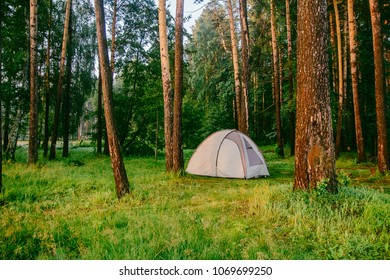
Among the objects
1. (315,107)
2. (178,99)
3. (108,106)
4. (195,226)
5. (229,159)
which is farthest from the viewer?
(229,159)

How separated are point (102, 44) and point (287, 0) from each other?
13867mm

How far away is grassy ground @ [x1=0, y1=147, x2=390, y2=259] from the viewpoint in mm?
3256

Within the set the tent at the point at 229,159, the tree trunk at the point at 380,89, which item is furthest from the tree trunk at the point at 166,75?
the tree trunk at the point at 380,89

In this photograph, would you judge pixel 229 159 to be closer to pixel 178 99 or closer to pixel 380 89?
pixel 178 99

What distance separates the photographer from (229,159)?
10234 millimetres

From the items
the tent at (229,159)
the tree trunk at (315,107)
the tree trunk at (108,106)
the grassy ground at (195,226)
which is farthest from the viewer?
the tent at (229,159)

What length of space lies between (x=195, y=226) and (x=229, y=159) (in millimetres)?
6328

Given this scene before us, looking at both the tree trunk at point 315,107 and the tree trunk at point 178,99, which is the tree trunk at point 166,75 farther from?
the tree trunk at point 315,107

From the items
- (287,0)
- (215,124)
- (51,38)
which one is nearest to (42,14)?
(51,38)

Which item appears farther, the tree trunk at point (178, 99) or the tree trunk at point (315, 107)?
the tree trunk at point (178, 99)

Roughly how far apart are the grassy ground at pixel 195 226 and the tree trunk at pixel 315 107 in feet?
1.75

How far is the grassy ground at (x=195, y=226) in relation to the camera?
10.7 ft

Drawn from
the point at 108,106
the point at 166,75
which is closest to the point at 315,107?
the point at 108,106

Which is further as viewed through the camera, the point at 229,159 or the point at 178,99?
the point at 229,159
